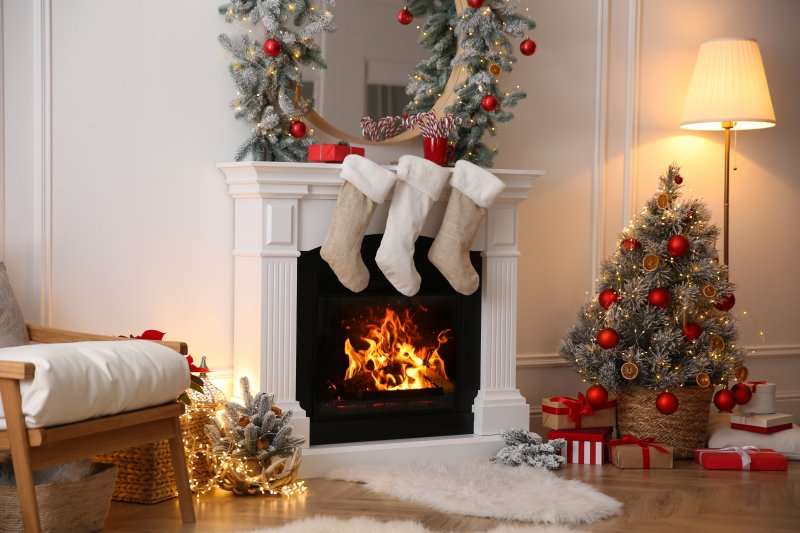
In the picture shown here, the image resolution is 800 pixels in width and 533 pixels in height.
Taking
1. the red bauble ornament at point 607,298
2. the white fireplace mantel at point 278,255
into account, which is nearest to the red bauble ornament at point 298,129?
the white fireplace mantel at point 278,255

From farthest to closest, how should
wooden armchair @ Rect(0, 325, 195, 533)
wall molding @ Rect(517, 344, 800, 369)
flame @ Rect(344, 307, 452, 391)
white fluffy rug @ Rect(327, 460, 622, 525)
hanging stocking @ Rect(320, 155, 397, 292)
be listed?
1. wall molding @ Rect(517, 344, 800, 369)
2. flame @ Rect(344, 307, 452, 391)
3. hanging stocking @ Rect(320, 155, 397, 292)
4. white fluffy rug @ Rect(327, 460, 622, 525)
5. wooden armchair @ Rect(0, 325, 195, 533)

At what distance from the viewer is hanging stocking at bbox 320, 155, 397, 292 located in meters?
3.56

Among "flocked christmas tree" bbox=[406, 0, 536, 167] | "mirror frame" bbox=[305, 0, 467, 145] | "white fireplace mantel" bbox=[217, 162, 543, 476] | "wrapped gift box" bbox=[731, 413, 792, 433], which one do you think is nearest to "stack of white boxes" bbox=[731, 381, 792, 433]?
"wrapped gift box" bbox=[731, 413, 792, 433]

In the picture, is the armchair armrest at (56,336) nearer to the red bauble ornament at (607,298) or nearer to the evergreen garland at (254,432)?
the evergreen garland at (254,432)

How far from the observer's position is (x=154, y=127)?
366 centimetres

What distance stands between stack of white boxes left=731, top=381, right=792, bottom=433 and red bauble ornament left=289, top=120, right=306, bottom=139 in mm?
2122

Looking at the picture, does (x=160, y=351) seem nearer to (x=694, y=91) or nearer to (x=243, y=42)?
(x=243, y=42)

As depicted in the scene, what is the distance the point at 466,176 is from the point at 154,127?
116 centimetres

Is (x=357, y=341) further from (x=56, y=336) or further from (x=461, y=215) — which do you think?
(x=56, y=336)

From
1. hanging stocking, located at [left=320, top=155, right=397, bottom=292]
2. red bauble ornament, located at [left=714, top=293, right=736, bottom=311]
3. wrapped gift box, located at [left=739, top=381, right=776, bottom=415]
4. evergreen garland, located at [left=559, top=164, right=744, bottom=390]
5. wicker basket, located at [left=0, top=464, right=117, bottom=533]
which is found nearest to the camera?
wicker basket, located at [left=0, top=464, right=117, bottom=533]

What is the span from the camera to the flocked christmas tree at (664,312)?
393cm

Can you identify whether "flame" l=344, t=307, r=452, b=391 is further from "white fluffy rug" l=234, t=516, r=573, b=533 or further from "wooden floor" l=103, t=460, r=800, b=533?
"white fluffy rug" l=234, t=516, r=573, b=533

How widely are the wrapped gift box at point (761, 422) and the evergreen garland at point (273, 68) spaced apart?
6.86ft

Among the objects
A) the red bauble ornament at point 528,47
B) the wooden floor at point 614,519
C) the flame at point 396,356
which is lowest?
the wooden floor at point 614,519
